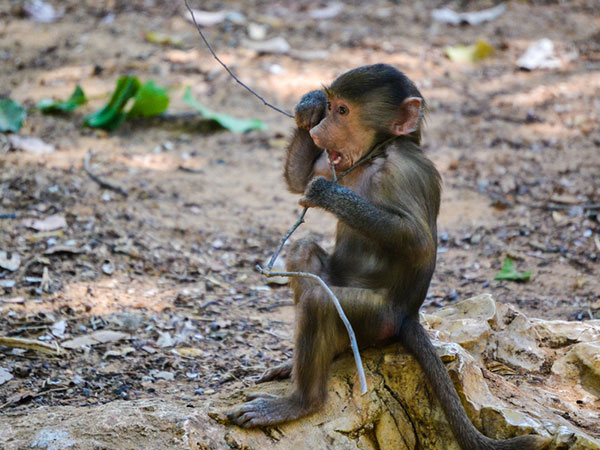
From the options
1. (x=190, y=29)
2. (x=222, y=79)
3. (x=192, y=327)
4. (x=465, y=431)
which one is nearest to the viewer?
(x=465, y=431)

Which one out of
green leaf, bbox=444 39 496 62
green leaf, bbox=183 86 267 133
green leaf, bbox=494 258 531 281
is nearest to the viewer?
green leaf, bbox=494 258 531 281

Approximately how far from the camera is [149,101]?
934 cm

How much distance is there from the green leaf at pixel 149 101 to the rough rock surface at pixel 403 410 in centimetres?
577

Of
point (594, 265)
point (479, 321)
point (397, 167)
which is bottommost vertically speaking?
point (594, 265)

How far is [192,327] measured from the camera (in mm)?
5469

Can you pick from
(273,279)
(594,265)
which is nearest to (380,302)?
(273,279)

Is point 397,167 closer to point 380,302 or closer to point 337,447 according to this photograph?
point 380,302

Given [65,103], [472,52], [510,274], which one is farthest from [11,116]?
[472,52]

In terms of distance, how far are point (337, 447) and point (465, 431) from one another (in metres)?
0.67

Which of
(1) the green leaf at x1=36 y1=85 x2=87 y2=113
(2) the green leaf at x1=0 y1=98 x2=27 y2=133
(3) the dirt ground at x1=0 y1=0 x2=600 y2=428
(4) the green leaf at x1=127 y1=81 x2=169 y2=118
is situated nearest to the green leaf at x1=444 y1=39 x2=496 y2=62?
(3) the dirt ground at x1=0 y1=0 x2=600 y2=428

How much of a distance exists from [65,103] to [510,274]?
6066mm

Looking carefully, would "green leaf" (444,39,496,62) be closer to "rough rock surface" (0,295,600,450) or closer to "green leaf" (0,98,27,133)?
"green leaf" (0,98,27,133)

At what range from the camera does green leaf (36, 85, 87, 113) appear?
9348 mm

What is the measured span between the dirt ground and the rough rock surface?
1.88 feet
